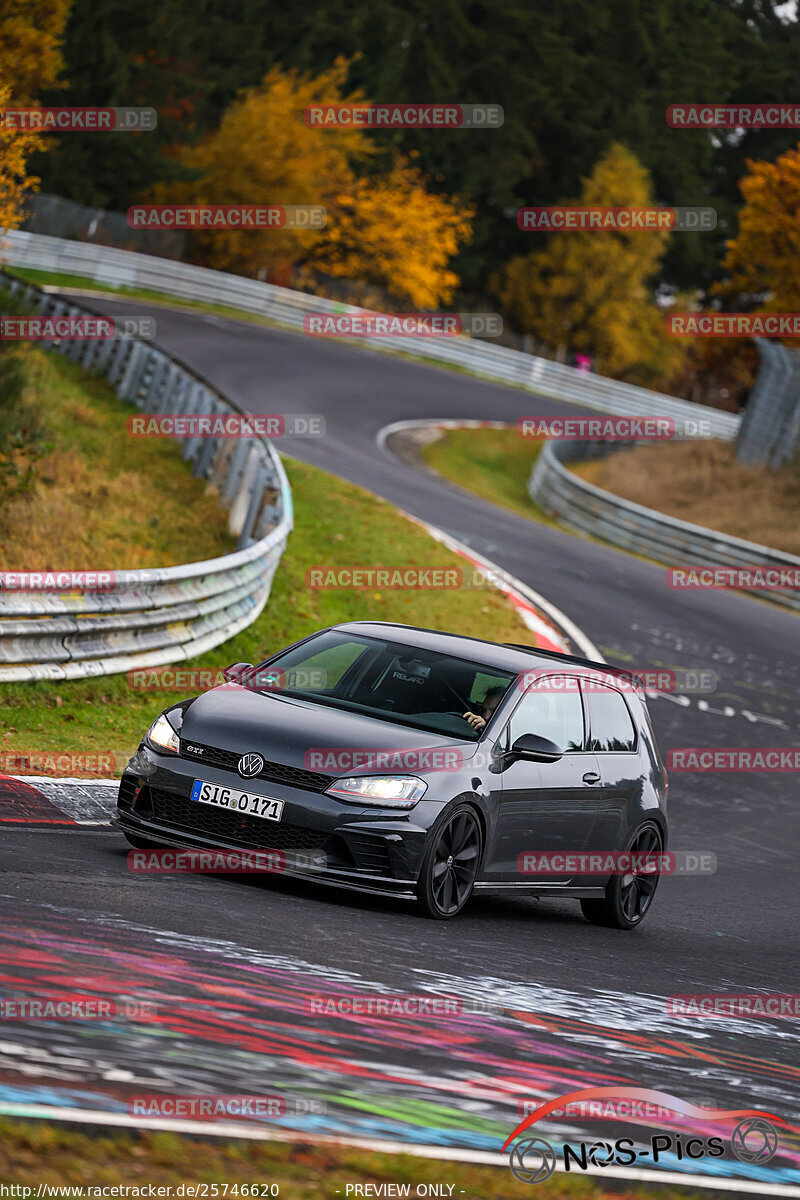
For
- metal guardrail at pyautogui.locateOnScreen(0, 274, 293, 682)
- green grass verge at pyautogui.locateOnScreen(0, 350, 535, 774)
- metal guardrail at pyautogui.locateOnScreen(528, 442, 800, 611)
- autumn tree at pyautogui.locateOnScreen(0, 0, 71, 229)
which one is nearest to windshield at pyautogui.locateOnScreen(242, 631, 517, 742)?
green grass verge at pyautogui.locateOnScreen(0, 350, 535, 774)

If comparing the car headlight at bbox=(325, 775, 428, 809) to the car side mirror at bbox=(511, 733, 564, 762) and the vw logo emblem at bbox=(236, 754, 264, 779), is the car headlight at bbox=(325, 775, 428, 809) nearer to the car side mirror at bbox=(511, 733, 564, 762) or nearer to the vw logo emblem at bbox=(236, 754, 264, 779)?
A: the vw logo emblem at bbox=(236, 754, 264, 779)

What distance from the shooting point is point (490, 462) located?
125ft

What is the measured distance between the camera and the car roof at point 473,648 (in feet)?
30.7

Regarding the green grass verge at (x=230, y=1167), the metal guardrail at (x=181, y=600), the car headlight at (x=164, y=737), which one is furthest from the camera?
the metal guardrail at (x=181, y=600)

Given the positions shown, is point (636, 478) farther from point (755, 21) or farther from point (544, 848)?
point (755, 21)

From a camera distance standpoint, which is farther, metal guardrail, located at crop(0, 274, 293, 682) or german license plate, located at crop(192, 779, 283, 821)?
metal guardrail, located at crop(0, 274, 293, 682)

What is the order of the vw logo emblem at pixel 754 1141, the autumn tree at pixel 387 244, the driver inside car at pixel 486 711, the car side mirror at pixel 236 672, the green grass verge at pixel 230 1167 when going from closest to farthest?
the green grass verge at pixel 230 1167 → the vw logo emblem at pixel 754 1141 → the driver inside car at pixel 486 711 → the car side mirror at pixel 236 672 → the autumn tree at pixel 387 244

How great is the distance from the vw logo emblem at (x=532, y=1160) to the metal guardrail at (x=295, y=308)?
3805 centimetres

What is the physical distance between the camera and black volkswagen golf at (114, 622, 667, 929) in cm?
790

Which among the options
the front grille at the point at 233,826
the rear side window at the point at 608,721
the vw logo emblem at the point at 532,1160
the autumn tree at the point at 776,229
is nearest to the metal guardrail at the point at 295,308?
the autumn tree at the point at 776,229

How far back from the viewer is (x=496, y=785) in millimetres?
8602

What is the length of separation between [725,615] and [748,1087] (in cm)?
1840

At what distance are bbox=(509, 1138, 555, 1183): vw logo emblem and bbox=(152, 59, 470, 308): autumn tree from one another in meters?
51.9

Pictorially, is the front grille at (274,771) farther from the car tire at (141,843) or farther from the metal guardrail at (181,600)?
the metal guardrail at (181,600)
